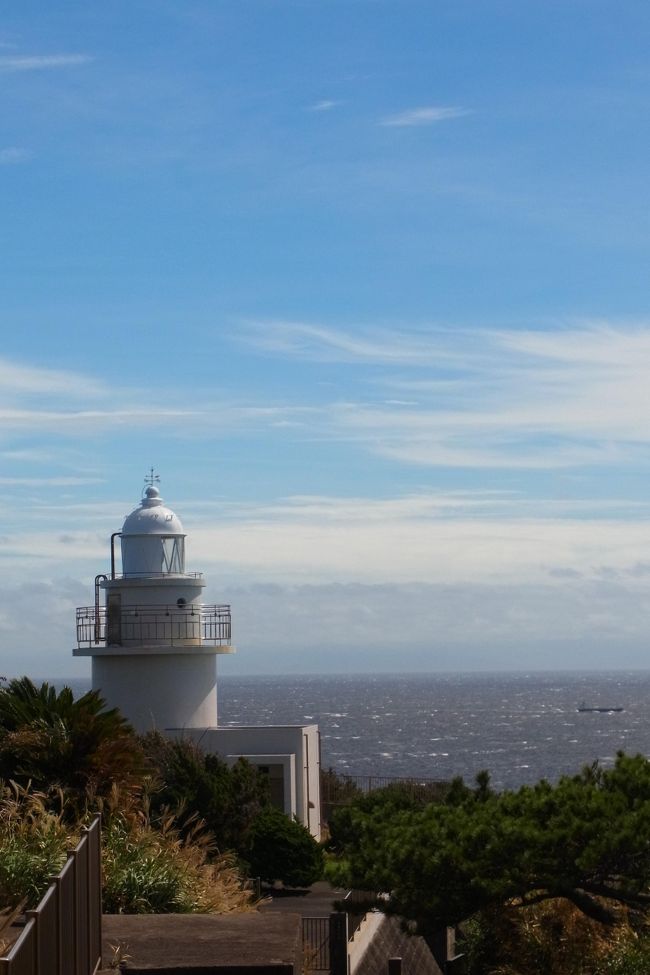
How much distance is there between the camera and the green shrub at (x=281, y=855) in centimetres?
2473

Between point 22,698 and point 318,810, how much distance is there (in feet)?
53.3

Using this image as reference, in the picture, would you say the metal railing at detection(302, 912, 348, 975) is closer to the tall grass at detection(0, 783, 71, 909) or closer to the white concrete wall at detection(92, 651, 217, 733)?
the tall grass at detection(0, 783, 71, 909)

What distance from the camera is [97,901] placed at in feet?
29.8

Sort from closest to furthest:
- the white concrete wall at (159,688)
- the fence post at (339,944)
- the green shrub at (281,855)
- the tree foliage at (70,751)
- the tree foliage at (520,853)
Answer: the tree foliage at (520,853) → the tree foliage at (70,751) → the fence post at (339,944) → the green shrub at (281,855) → the white concrete wall at (159,688)

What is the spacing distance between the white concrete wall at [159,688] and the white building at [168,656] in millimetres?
23

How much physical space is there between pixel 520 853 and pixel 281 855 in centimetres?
1150

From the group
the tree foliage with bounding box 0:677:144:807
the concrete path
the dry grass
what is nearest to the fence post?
the dry grass

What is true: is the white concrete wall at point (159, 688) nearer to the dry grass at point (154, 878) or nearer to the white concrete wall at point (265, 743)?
the white concrete wall at point (265, 743)

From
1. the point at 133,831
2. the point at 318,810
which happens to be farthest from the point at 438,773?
the point at 133,831

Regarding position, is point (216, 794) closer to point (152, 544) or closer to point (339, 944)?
point (339, 944)

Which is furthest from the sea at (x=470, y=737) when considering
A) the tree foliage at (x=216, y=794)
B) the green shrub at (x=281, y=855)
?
the tree foliage at (x=216, y=794)

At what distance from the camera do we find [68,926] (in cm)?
758

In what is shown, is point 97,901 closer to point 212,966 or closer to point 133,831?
point 212,966

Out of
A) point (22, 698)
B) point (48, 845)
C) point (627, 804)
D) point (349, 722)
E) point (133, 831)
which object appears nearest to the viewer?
point (48, 845)
